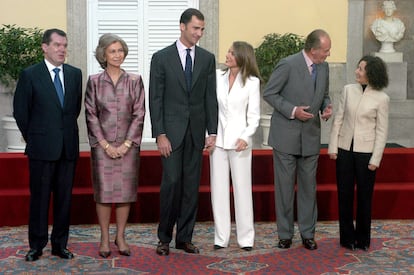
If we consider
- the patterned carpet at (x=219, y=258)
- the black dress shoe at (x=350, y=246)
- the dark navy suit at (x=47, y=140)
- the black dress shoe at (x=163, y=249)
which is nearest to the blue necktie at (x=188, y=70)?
the dark navy suit at (x=47, y=140)

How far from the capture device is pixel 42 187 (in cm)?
610

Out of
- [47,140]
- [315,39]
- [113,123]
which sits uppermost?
[315,39]

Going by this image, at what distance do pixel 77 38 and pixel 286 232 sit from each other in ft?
15.5

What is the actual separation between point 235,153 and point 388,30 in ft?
16.3

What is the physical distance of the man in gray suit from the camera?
6453 millimetres

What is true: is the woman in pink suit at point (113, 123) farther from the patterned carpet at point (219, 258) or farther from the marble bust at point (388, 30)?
the marble bust at point (388, 30)

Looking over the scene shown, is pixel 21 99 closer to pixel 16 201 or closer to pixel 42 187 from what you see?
pixel 42 187

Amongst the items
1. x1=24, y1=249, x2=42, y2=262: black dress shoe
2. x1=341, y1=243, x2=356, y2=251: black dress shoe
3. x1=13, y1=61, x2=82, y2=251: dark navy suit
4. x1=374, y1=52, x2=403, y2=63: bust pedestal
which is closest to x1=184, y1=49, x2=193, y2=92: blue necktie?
x1=13, y1=61, x2=82, y2=251: dark navy suit

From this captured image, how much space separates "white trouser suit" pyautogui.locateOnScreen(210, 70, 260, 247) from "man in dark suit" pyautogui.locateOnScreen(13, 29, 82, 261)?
109 cm

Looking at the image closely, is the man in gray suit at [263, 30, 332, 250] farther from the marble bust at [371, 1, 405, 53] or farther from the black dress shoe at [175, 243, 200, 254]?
the marble bust at [371, 1, 405, 53]

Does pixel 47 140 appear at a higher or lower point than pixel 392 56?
lower

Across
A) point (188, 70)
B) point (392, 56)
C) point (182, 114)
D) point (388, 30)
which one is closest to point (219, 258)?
point (182, 114)

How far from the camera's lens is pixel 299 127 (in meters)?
6.51

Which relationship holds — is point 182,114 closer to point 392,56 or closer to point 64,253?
point 64,253
